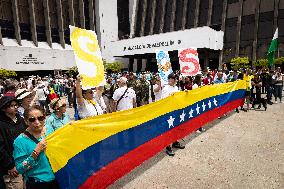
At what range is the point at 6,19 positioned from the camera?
35781mm

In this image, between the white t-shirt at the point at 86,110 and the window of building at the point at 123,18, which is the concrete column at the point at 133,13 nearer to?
the window of building at the point at 123,18

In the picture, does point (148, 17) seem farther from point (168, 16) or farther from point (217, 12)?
point (217, 12)

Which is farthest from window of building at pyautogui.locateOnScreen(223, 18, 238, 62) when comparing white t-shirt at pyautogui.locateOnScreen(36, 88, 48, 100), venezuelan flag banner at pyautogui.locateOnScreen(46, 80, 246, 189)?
venezuelan flag banner at pyautogui.locateOnScreen(46, 80, 246, 189)

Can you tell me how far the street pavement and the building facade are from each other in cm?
3051

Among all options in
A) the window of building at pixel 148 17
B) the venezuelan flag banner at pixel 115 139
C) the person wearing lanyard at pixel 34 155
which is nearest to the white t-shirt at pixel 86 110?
the venezuelan flag banner at pixel 115 139

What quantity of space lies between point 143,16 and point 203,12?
12.7 meters

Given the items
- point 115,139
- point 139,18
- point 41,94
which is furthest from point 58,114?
point 139,18

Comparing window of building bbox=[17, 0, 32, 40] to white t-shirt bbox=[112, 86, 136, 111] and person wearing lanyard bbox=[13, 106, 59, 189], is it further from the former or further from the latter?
person wearing lanyard bbox=[13, 106, 59, 189]

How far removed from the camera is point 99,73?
420 cm

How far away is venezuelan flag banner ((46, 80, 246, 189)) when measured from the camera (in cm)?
323

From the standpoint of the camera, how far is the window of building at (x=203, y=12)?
44.9m

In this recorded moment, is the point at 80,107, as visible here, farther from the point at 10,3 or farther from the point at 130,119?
the point at 10,3

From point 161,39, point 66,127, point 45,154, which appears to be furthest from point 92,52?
point 161,39

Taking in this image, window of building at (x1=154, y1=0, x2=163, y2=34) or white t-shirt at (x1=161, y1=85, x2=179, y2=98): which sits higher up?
window of building at (x1=154, y1=0, x2=163, y2=34)
